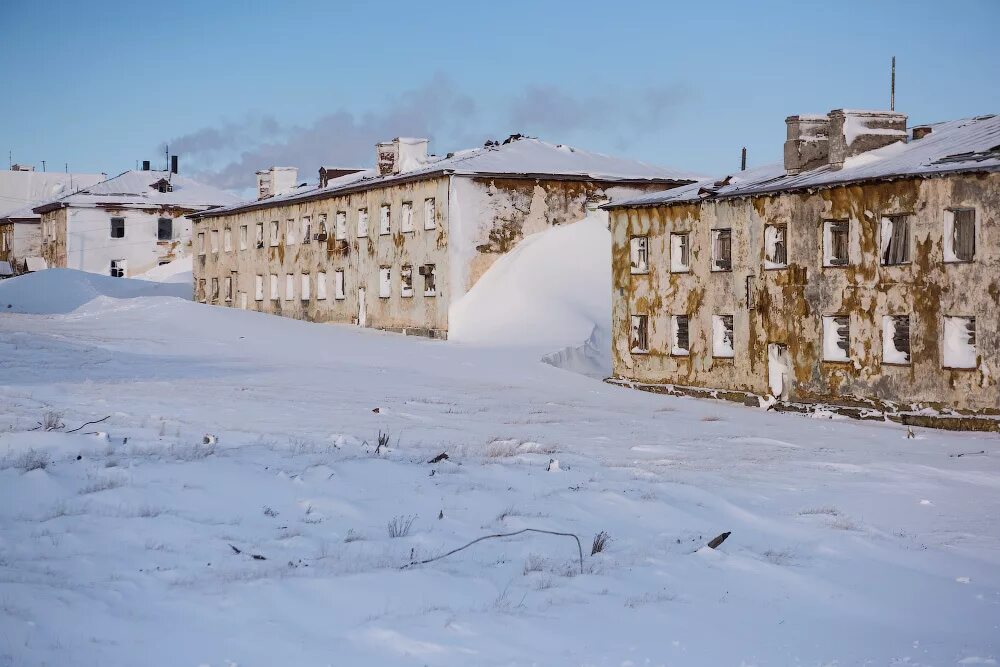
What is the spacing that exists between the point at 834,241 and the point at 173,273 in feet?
178

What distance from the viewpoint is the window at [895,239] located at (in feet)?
88.2

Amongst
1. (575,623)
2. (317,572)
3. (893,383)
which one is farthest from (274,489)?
(893,383)

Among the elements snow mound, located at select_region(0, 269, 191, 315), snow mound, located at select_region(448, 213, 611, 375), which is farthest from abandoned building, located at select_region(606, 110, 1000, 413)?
snow mound, located at select_region(0, 269, 191, 315)

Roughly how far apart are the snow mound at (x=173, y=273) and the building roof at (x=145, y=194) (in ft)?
12.4

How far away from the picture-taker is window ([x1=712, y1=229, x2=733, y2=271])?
32062mm

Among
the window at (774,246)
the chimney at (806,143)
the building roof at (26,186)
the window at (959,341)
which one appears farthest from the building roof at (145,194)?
the window at (959,341)

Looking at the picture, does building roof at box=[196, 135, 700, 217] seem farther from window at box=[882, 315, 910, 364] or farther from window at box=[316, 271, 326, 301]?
window at box=[882, 315, 910, 364]

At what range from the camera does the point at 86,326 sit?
1682 inches

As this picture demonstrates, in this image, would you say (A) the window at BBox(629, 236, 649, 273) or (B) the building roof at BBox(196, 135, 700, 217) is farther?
(B) the building roof at BBox(196, 135, 700, 217)

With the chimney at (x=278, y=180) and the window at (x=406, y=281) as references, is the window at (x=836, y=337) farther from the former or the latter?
the chimney at (x=278, y=180)

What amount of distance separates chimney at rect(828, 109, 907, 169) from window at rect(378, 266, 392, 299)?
2227 centimetres

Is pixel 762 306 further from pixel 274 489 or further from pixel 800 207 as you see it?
pixel 274 489

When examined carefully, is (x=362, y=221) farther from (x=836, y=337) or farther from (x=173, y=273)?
(x=173, y=273)

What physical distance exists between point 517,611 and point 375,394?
16.5m
